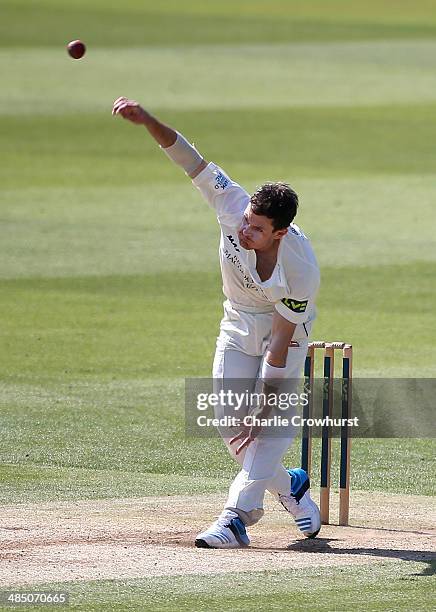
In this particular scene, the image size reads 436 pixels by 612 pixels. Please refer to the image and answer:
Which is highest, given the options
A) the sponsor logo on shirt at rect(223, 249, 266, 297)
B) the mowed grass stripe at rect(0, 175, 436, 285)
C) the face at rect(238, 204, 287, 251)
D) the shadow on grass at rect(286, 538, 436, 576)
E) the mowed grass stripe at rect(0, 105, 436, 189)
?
the mowed grass stripe at rect(0, 105, 436, 189)

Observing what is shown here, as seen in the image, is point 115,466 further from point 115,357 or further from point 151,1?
point 151,1

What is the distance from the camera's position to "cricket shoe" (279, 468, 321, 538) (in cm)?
710

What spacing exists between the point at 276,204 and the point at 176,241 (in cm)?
1055

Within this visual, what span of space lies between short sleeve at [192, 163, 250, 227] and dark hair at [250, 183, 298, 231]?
0.24 metres

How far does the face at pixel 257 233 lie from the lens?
21.6 feet

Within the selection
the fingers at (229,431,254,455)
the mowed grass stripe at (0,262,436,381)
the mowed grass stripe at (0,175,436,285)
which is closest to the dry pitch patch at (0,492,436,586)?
the fingers at (229,431,254,455)

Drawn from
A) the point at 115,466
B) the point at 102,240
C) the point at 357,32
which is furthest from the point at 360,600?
the point at 357,32

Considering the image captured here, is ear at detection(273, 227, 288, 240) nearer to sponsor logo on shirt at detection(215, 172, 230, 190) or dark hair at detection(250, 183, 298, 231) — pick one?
dark hair at detection(250, 183, 298, 231)

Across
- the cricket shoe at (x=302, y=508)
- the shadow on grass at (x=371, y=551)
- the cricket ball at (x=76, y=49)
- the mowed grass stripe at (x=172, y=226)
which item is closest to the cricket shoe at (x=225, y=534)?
the shadow on grass at (x=371, y=551)

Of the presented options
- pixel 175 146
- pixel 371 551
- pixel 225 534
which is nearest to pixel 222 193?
pixel 175 146

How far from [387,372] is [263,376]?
4663 mm

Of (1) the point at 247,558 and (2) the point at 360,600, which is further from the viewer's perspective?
(1) the point at 247,558

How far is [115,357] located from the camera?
11883 millimetres

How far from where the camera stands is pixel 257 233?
6.61 metres
